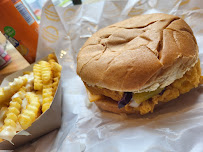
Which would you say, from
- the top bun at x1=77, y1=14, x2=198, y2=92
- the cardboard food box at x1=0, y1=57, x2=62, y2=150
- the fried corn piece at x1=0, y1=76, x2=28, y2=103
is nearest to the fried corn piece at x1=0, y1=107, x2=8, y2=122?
the fried corn piece at x1=0, y1=76, x2=28, y2=103

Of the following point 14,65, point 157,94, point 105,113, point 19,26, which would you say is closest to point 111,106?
point 105,113

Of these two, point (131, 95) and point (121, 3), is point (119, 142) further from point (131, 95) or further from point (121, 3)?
point (121, 3)

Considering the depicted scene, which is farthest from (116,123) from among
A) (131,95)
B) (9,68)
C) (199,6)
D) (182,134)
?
(9,68)

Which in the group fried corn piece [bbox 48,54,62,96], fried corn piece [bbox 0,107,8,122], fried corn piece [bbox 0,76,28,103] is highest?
fried corn piece [bbox 0,76,28,103]

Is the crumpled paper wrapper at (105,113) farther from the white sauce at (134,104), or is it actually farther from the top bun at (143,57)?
the top bun at (143,57)

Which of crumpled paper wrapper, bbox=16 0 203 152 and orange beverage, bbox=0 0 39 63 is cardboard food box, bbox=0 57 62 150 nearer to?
crumpled paper wrapper, bbox=16 0 203 152

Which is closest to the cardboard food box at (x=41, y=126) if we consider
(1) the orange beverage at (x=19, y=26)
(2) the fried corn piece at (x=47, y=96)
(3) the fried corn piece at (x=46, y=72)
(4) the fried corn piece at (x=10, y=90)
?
(2) the fried corn piece at (x=47, y=96)
